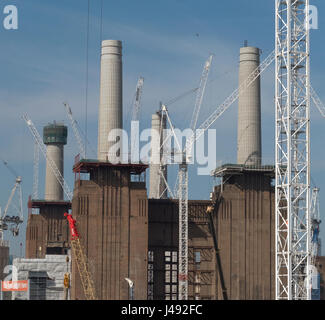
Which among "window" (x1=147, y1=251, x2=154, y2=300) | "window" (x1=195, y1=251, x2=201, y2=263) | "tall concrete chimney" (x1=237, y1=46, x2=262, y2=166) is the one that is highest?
"tall concrete chimney" (x1=237, y1=46, x2=262, y2=166)

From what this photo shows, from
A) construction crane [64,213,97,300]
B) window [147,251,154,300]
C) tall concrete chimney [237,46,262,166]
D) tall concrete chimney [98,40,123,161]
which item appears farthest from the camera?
tall concrete chimney [237,46,262,166]

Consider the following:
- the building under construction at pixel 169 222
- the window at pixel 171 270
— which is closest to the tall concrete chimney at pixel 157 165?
the window at pixel 171 270

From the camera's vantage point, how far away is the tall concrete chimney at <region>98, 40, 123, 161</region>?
141 m

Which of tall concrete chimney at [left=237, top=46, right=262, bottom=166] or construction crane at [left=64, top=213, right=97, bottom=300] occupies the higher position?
tall concrete chimney at [left=237, top=46, right=262, bottom=166]

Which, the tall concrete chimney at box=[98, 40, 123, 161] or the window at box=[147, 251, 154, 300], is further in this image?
the window at box=[147, 251, 154, 300]

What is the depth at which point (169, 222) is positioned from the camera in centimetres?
14800

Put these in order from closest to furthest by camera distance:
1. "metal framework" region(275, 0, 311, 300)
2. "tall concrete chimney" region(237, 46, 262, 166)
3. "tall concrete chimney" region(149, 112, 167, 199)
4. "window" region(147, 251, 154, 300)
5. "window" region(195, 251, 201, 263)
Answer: "metal framework" region(275, 0, 311, 300), "window" region(147, 251, 154, 300), "tall concrete chimney" region(237, 46, 262, 166), "window" region(195, 251, 201, 263), "tall concrete chimney" region(149, 112, 167, 199)

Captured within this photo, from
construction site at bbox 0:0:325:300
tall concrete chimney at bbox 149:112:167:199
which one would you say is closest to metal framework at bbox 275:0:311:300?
construction site at bbox 0:0:325:300

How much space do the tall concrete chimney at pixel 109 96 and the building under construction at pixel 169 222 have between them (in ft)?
0.58

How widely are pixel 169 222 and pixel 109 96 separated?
26.0 meters

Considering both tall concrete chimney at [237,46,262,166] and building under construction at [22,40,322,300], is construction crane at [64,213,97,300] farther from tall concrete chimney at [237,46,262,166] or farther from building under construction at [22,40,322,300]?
tall concrete chimney at [237,46,262,166]

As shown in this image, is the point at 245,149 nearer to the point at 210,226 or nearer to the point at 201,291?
the point at 210,226

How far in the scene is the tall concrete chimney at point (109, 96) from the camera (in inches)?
5546

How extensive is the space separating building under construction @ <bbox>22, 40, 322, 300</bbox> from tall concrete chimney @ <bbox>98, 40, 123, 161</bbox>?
18 cm
